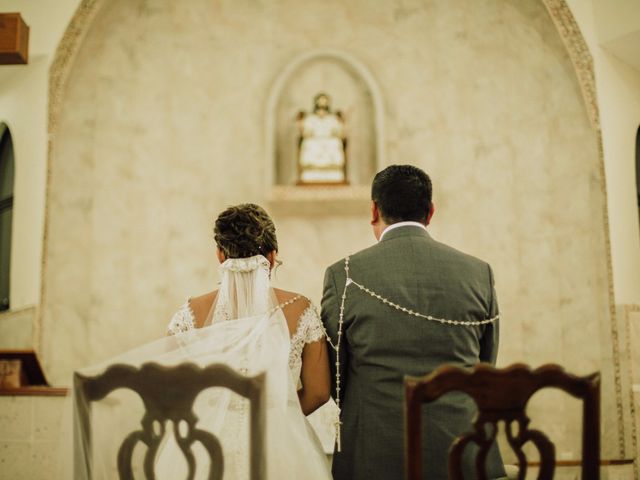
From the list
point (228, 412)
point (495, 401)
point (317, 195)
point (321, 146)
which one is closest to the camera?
point (495, 401)

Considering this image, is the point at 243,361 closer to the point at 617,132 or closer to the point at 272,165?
the point at 272,165

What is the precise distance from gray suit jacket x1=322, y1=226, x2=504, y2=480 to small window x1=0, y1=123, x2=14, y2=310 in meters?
3.65

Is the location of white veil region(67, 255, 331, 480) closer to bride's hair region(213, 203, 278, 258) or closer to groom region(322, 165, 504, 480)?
groom region(322, 165, 504, 480)

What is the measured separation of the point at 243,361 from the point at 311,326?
34cm

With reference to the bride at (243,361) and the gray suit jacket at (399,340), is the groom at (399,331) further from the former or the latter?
the bride at (243,361)

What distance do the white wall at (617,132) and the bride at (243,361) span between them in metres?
2.96

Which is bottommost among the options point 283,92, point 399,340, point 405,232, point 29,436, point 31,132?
point 29,436

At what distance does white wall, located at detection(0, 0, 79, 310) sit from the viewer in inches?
182

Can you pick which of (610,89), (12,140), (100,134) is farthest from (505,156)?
(12,140)

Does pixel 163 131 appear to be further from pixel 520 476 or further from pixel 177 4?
pixel 520 476

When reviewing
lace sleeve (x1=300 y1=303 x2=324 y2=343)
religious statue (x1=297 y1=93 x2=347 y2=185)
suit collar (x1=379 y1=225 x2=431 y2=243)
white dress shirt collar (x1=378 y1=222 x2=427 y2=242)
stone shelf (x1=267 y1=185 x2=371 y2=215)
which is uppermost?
religious statue (x1=297 y1=93 x2=347 y2=185)

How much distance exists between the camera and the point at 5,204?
16.4ft

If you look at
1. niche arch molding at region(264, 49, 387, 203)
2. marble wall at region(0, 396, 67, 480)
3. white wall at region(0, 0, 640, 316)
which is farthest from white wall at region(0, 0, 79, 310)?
niche arch molding at region(264, 49, 387, 203)

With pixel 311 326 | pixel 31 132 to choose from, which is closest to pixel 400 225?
pixel 311 326
